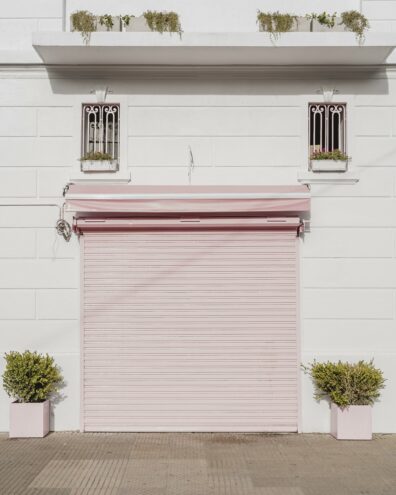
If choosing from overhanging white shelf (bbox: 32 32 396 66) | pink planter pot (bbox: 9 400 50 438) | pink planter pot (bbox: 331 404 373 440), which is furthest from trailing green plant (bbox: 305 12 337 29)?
pink planter pot (bbox: 9 400 50 438)

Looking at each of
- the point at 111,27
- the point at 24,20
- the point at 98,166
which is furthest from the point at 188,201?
the point at 24,20

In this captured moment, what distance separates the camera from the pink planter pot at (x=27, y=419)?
960cm

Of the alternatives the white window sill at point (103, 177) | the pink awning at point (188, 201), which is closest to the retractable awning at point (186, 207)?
the pink awning at point (188, 201)

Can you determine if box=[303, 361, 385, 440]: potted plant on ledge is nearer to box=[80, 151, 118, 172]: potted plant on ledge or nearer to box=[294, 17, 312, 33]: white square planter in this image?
box=[80, 151, 118, 172]: potted plant on ledge

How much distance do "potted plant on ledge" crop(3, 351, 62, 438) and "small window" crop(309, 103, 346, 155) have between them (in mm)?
5155

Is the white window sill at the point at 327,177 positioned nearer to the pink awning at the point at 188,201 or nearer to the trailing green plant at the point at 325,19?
the pink awning at the point at 188,201

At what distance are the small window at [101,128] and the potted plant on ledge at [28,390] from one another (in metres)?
3.28

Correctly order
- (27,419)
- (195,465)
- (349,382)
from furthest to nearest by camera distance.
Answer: (27,419), (349,382), (195,465)

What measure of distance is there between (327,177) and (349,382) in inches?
120

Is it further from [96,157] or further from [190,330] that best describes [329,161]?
[96,157]

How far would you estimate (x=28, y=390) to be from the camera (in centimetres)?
959

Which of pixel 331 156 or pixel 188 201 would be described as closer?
pixel 188 201

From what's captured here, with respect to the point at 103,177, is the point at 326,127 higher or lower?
higher

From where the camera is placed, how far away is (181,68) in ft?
33.6
